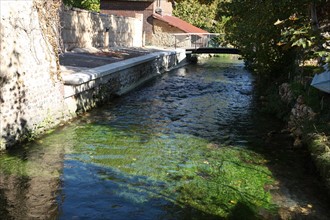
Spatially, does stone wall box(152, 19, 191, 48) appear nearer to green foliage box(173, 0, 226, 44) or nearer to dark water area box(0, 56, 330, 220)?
green foliage box(173, 0, 226, 44)

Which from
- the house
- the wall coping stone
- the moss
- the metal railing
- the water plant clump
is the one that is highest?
the house

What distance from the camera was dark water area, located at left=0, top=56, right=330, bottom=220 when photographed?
705cm

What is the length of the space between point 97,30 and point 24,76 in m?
17.7

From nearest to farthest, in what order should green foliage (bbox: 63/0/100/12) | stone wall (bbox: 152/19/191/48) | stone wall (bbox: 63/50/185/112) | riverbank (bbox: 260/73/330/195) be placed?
1. riverbank (bbox: 260/73/330/195)
2. stone wall (bbox: 63/50/185/112)
3. green foliage (bbox: 63/0/100/12)
4. stone wall (bbox: 152/19/191/48)

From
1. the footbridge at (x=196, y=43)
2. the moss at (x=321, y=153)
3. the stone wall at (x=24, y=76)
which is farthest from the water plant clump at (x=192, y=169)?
the footbridge at (x=196, y=43)

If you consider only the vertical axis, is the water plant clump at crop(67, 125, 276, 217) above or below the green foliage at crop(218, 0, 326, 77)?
below

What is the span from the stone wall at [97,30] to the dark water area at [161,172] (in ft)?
28.2

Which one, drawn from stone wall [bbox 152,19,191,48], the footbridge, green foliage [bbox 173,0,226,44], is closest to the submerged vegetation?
the footbridge

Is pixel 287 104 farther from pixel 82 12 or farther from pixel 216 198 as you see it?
pixel 82 12

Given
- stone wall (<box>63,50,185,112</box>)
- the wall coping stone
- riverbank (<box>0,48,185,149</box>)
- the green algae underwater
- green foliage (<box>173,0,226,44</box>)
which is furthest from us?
green foliage (<box>173,0,226,44</box>)

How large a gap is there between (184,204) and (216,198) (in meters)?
0.66

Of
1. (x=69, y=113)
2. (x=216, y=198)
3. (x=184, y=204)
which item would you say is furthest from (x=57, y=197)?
(x=69, y=113)

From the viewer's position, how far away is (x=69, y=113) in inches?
506

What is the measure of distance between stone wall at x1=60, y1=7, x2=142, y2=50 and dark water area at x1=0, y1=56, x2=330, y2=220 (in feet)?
28.2
